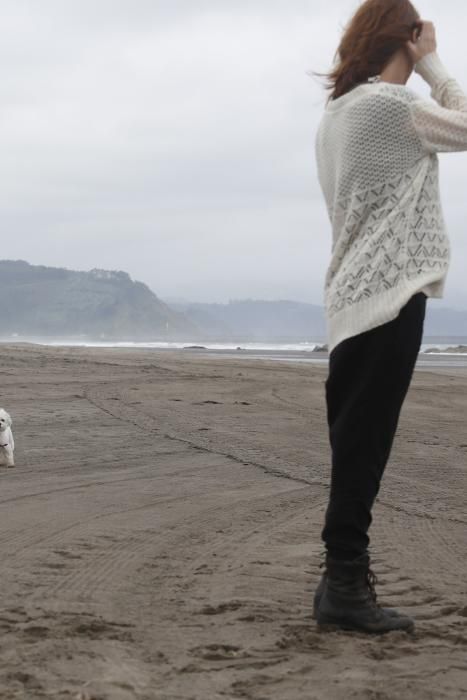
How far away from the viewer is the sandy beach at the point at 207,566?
7.95ft

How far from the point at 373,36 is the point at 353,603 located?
1976 mm

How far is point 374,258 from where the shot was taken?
9.39 feet

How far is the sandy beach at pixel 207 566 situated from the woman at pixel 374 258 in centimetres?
34

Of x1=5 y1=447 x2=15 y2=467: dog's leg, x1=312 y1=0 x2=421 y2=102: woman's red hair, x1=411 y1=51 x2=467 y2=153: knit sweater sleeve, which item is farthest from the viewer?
x1=5 y1=447 x2=15 y2=467: dog's leg

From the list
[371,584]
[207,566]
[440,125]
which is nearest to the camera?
[440,125]

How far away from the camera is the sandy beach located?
95.3 inches

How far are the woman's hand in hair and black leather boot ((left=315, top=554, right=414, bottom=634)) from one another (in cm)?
180

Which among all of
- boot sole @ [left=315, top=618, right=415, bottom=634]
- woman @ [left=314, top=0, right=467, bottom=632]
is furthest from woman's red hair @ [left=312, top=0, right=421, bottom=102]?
boot sole @ [left=315, top=618, right=415, bottom=634]

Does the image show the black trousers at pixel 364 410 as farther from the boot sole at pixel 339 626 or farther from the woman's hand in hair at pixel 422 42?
the woman's hand in hair at pixel 422 42

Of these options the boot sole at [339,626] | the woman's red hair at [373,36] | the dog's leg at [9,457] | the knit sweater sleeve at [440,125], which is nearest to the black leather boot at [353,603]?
the boot sole at [339,626]

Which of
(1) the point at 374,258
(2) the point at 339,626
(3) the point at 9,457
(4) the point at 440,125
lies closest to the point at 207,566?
(2) the point at 339,626

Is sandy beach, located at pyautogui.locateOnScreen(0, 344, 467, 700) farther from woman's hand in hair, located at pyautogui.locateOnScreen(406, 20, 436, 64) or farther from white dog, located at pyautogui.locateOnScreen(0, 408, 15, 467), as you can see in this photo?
woman's hand in hair, located at pyautogui.locateOnScreen(406, 20, 436, 64)

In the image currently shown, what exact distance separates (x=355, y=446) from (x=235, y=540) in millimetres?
1446

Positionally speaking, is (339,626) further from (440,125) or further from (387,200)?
(440,125)
